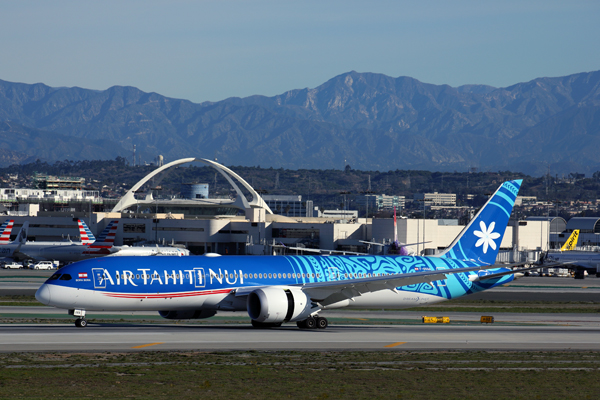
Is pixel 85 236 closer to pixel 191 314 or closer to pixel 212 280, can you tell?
pixel 191 314

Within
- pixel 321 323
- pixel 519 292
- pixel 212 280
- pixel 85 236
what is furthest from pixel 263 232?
pixel 212 280

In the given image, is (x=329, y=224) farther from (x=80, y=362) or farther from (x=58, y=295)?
(x=80, y=362)

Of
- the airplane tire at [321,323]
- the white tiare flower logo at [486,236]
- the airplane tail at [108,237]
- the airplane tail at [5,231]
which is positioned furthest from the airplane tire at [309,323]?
the airplane tail at [5,231]

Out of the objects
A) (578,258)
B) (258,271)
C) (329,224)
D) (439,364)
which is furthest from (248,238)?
(439,364)

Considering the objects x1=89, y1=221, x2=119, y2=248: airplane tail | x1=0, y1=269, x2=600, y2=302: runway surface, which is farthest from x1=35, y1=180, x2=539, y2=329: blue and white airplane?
x1=89, y1=221, x2=119, y2=248: airplane tail

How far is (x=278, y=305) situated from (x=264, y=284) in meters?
3.21

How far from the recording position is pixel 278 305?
133 feet

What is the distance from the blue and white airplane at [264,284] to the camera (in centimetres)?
4047

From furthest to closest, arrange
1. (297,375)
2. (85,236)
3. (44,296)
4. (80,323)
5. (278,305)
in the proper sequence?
(85,236)
(80,323)
(278,305)
(44,296)
(297,375)

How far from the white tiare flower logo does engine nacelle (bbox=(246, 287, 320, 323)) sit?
13857mm

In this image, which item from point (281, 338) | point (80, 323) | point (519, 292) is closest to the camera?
point (281, 338)

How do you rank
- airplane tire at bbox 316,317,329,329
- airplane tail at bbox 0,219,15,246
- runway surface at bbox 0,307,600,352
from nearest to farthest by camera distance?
runway surface at bbox 0,307,600,352
airplane tire at bbox 316,317,329,329
airplane tail at bbox 0,219,15,246

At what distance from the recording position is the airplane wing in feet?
138

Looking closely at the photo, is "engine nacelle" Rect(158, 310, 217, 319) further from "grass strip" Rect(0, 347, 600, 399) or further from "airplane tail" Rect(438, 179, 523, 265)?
"airplane tail" Rect(438, 179, 523, 265)
